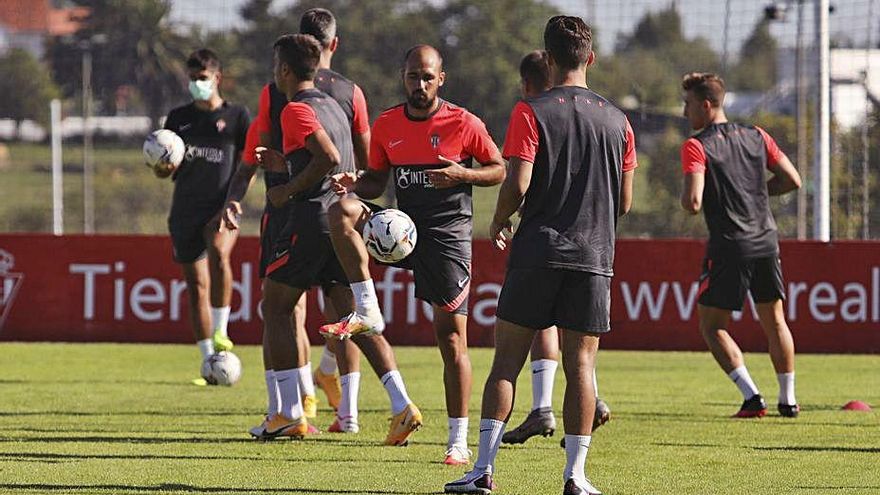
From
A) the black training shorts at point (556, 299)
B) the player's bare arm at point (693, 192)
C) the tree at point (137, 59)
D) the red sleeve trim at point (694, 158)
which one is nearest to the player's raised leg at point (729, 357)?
the player's bare arm at point (693, 192)

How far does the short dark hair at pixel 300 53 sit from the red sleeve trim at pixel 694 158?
2.88m

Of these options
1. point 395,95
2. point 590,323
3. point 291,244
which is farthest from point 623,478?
point 395,95

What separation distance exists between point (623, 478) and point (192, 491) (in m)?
2.15

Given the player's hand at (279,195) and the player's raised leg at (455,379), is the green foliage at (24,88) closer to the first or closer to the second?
the player's hand at (279,195)

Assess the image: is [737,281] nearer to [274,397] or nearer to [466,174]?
[274,397]

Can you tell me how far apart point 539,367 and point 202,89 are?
4568 millimetres

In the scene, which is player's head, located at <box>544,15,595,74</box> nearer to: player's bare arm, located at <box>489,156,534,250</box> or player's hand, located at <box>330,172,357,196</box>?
player's bare arm, located at <box>489,156,534,250</box>

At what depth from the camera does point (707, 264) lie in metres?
11.5

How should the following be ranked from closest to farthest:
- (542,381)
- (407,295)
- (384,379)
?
(384,379) < (542,381) < (407,295)

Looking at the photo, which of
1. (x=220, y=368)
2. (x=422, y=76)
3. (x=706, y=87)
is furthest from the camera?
(x=220, y=368)

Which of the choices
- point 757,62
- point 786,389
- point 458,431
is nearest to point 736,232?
point 786,389

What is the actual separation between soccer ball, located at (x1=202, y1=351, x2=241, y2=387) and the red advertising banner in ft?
16.6

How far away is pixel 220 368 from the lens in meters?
12.1

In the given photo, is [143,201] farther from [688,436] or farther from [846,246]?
[688,436]
